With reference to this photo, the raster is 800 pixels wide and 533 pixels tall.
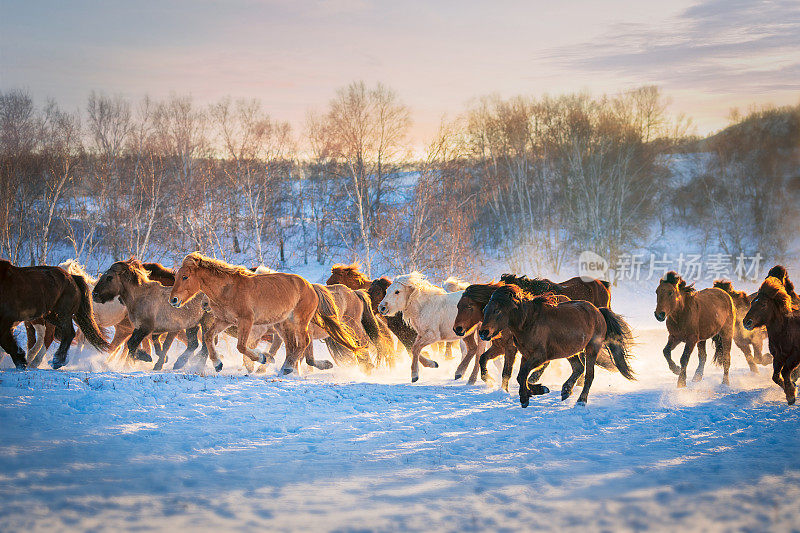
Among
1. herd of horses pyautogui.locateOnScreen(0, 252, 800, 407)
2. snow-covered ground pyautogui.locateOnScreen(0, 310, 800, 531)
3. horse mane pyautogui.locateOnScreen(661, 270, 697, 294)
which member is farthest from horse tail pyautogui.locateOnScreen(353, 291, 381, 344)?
horse mane pyautogui.locateOnScreen(661, 270, 697, 294)

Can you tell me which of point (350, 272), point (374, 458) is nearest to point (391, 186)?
point (350, 272)

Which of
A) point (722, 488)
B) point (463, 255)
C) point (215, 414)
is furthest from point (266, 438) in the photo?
point (463, 255)

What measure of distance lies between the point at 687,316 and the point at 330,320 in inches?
215

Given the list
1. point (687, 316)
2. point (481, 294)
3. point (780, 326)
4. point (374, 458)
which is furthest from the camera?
point (687, 316)

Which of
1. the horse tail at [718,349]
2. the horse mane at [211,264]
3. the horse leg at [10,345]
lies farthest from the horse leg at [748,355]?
the horse leg at [10,345]

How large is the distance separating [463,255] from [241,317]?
53.9ft

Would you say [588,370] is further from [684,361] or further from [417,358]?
[417,358]

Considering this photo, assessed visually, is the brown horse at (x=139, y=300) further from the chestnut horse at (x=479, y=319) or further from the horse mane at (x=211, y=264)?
the chestnut horse at (x=479, y=319)

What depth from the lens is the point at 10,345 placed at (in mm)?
9031

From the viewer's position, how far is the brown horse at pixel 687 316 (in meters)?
10.1

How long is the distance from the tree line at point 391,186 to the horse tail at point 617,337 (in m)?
15.4

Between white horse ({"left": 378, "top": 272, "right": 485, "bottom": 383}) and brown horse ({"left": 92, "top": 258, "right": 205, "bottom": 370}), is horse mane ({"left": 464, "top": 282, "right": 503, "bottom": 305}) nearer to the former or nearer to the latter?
white horse ({"left": 378, "top": 272, "right": 485, "bottom": 383})

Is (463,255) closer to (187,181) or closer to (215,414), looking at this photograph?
(187,181)

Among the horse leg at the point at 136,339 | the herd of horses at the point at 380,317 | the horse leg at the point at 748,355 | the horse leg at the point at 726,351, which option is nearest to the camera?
the herd of horses at the point at 380,317
